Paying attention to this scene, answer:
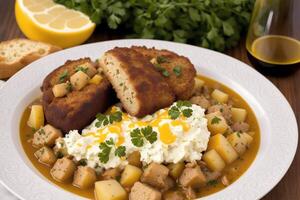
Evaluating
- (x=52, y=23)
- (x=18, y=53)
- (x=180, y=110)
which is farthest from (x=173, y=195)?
(x=52, y=23)

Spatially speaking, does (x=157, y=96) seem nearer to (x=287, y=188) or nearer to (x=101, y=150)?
(x=101, y=150)

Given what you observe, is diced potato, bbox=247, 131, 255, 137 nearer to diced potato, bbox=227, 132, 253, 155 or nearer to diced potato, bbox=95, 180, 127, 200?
diced potato, bbox=227, 132, 253, 155

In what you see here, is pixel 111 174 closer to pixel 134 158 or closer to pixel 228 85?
pixel 134 158

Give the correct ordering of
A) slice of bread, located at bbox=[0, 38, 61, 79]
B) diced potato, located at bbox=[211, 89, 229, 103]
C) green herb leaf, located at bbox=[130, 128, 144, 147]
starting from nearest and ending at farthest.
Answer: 1. green herb leaf, located at bbox=[130, 128, 144, 147]
2. diced potato, located at bbox=[211, 89, 229, 103]
3. slice of bread, located at bbox=[0, 38, 61, 79]

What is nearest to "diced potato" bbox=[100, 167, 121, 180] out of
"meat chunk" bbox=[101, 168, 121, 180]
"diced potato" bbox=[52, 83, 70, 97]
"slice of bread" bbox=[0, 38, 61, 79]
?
"meat chunk" bbox=[101, 168, 121, 180]

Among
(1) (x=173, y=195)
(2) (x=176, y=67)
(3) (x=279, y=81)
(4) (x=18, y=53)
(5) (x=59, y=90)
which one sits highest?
(5) (x=59, y=90)
